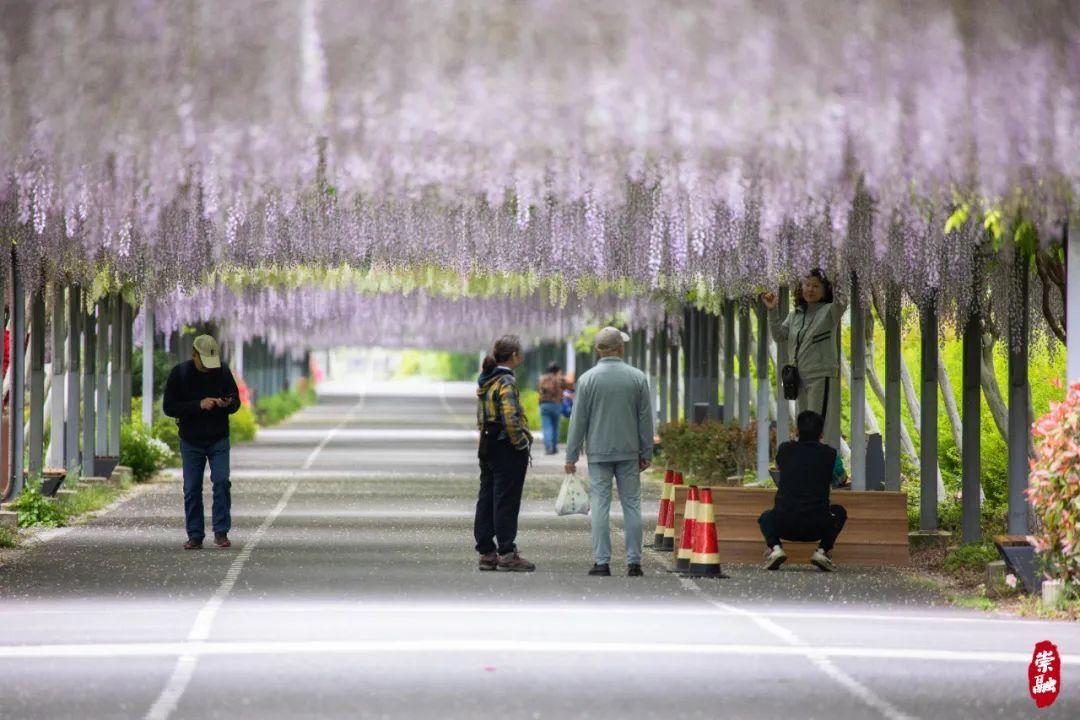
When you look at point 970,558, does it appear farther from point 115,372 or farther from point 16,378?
point 115,372

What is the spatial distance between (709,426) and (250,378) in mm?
32495

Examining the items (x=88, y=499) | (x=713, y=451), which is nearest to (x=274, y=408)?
(x=713, y=451)

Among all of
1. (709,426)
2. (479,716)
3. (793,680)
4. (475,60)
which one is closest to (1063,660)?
(793,680)

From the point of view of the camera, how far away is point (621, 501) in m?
12.6

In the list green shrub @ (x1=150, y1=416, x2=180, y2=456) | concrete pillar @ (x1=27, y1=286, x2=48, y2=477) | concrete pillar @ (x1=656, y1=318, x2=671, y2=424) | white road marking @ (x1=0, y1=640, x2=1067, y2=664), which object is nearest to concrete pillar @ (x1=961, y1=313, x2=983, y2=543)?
white road marking @ (x1=0, y1=640, x2=1067, y2=664)

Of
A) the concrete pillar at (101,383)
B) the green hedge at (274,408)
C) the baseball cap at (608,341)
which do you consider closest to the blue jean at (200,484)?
the baseball cap at (608,341)

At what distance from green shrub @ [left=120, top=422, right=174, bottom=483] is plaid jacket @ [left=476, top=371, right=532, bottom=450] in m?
11.7

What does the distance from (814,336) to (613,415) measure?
2.21m

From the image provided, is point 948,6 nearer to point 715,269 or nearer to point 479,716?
point 479,716

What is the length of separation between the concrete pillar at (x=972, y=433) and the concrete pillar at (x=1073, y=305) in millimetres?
3029

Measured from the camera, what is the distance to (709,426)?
24.8 m

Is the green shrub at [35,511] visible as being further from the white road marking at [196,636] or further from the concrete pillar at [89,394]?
the concrete pillar at [89,394]

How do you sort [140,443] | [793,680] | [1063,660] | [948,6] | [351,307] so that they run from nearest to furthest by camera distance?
[793,680] → [1063,660] → [948,6] → [140,443] → [351,307]

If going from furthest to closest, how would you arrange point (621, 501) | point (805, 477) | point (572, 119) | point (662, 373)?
point (662, 373)
point (572, 119)
point (805, 477)
point (621, 501)
